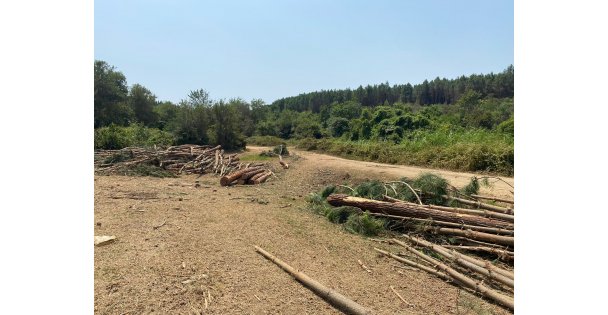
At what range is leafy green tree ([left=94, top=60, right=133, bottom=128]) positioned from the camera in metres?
31.8

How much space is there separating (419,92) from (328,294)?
66.9 meters

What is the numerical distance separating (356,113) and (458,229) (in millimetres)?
42046

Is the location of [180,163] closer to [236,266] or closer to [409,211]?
[409,211]

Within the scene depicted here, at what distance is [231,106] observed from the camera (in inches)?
984

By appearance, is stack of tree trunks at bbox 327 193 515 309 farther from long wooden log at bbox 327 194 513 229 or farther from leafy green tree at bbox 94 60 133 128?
leafy green tree at bbox 94 60 133 128

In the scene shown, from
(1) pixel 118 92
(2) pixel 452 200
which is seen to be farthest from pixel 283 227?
(1) pixel 118 92

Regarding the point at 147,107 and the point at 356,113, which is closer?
the point at 147,107

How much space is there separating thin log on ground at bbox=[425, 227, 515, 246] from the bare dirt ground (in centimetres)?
90

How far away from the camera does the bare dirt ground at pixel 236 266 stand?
11.0 feet

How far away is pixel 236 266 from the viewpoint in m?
4.13

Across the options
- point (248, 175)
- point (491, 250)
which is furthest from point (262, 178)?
point (491, 250)

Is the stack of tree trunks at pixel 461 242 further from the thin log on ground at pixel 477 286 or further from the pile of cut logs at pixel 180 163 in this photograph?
the pile of cut logs at pixel 180 163

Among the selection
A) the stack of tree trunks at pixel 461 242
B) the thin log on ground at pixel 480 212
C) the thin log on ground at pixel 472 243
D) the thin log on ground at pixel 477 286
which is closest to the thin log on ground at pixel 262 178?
the stack of tree trunks at pixel 461 242

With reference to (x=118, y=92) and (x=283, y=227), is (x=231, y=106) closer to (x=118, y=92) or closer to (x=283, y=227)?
(x=118, y=92)
